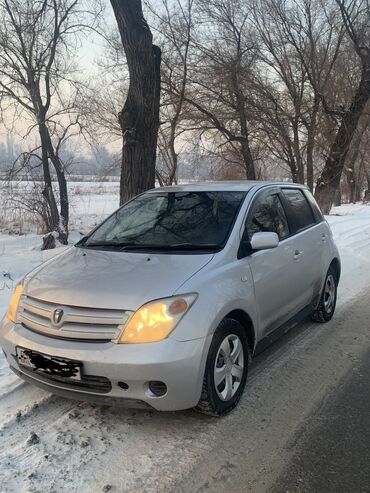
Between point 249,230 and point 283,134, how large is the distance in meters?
16.8

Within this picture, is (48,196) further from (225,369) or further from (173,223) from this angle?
(225,369)

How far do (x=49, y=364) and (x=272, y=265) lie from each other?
6.71 feet

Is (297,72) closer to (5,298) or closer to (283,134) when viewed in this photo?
(283,134)

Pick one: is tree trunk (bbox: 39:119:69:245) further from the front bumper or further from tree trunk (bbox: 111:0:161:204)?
the front bumper

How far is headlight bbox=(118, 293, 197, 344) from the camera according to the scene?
9.84 feet

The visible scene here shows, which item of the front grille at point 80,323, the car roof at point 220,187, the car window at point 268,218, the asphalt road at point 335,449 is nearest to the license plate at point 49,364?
the front grille at point 80,323

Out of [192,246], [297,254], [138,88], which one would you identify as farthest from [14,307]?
[138,88]

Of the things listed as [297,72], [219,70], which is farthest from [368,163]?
[219,70]

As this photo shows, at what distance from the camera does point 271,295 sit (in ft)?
13.3

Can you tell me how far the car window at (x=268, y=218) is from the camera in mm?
4164

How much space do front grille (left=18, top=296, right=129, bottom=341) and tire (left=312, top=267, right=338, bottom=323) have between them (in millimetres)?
3072

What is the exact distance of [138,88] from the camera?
760 centimetres

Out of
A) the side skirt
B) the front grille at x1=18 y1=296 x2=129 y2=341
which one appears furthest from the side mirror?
the front grille at x1=18 y1=296 x2=129 y2=341

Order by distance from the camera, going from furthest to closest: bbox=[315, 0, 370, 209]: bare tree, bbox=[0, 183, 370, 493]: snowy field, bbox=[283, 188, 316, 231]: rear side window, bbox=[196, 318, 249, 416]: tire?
bbox=[315, 0, 370, 209]: bare tree
bbox=[283, 188, 316, 231]: rear side window
bbox=[196, 318, 249, 416]: tire
bbox=[0, 183, 370, 493]: snowy field
